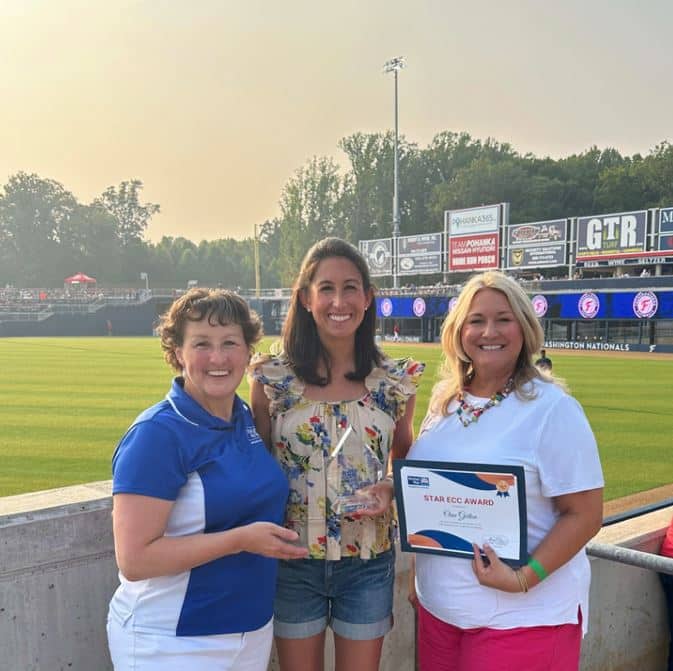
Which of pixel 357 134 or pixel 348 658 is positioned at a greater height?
pixel 357 134

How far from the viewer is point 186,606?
77.2 inches

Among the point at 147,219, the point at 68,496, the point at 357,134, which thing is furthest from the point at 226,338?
the point at 147,219

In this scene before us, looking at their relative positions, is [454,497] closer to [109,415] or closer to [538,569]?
[538,569]

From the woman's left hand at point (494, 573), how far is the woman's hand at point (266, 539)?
2.06 ft

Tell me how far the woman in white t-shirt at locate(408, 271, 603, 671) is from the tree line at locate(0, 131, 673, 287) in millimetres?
70127

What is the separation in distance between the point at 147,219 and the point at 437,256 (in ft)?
247

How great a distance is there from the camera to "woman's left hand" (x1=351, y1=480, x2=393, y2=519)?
232 cm

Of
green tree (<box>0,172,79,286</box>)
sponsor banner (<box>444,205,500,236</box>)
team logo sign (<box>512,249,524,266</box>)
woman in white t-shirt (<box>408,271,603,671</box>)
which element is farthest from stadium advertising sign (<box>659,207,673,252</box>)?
green tree (<box>0,172,79,286</box>)

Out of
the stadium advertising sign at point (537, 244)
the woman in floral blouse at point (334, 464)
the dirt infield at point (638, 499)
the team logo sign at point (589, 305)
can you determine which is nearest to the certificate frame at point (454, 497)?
the woman in floral blouse at point (334, 464)

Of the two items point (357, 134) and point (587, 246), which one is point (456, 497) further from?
point (357, 134)

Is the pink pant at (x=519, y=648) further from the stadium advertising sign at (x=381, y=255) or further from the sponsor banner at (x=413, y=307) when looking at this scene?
the stadium advertising sign at (x=381, y=255)

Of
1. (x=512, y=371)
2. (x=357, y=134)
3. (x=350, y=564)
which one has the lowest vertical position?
(x=350, y=564)

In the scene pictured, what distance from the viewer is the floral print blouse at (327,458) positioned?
238 centimetres

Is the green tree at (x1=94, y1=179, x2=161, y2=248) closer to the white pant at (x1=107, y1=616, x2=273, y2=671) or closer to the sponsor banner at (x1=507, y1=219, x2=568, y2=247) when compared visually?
the sponsor banner at (x1=507, y1=219, x2=568, y2=247)
